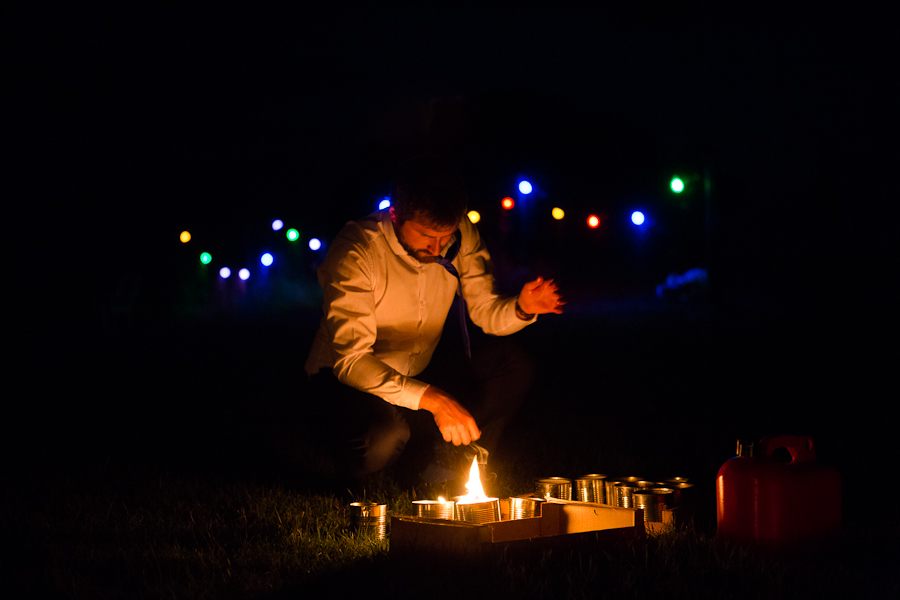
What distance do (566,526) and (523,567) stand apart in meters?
0.53

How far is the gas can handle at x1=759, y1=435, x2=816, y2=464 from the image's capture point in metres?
2.66

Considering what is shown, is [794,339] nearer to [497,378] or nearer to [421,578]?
[497,378]

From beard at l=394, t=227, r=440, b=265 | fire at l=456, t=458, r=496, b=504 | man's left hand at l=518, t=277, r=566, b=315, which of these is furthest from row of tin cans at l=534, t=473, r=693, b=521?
beard at l=394, t=227, r=440, b=265

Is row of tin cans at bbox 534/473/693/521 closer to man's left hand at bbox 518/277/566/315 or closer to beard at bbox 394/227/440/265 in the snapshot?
man's left hand at bbox 518/277/566/315

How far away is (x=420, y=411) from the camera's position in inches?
149

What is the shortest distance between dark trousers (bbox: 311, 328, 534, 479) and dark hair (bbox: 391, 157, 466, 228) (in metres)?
0.84

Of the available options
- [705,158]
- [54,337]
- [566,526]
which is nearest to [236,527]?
[566,526]

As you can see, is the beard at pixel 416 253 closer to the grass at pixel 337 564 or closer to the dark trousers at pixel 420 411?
the dark trousers at pixel 420 411

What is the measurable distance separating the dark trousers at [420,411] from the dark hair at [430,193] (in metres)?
0.84

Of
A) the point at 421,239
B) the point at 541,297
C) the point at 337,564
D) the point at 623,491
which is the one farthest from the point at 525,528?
the point at 421,239

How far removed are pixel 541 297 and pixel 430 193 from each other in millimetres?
676

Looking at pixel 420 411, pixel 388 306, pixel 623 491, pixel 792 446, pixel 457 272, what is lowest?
pixel 623 491

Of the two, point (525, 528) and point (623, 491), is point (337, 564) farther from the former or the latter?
point (623, 491)

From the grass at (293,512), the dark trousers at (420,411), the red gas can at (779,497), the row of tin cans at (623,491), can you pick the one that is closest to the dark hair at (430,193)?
the dark trousers at (420,411)
